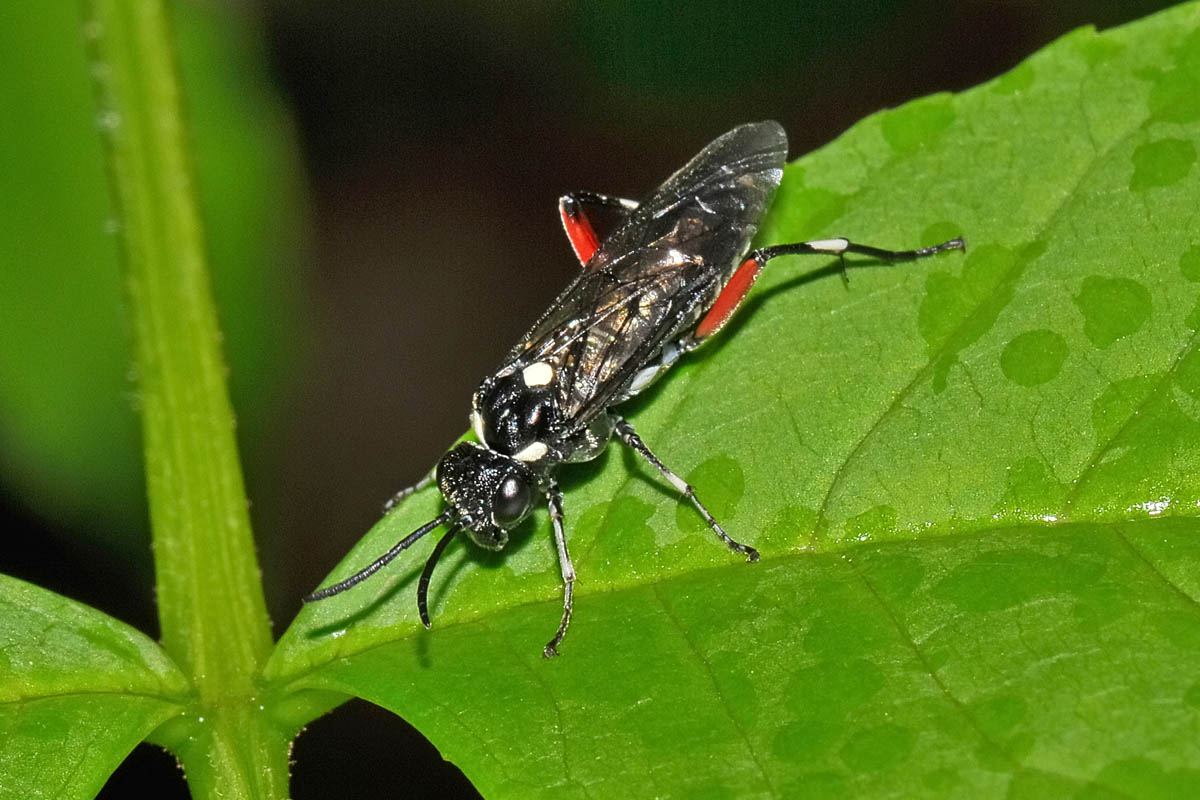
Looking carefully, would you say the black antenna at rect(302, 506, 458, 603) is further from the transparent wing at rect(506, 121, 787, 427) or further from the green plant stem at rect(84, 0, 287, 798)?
the transparent wing at rect(506, 121, 787, 427)

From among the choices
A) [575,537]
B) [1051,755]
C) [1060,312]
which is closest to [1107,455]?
[1060,312]

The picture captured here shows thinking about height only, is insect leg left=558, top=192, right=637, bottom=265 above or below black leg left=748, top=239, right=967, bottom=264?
below

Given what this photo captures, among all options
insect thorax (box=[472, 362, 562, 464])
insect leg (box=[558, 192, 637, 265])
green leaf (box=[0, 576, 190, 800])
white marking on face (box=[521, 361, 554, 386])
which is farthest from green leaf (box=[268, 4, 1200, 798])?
insect leg (box=[558, 192, 637, 265])

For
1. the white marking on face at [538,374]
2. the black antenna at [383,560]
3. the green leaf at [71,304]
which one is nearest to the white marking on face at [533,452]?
the white marking on face at [538,374]

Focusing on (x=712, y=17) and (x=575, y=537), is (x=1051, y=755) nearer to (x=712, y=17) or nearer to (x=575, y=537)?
(x=575, y=537)

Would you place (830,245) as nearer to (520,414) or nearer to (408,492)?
(520,414)

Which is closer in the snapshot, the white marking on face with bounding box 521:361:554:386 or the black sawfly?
the black sawfly

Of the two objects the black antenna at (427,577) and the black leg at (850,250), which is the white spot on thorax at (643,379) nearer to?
the black leg at (850,250)
